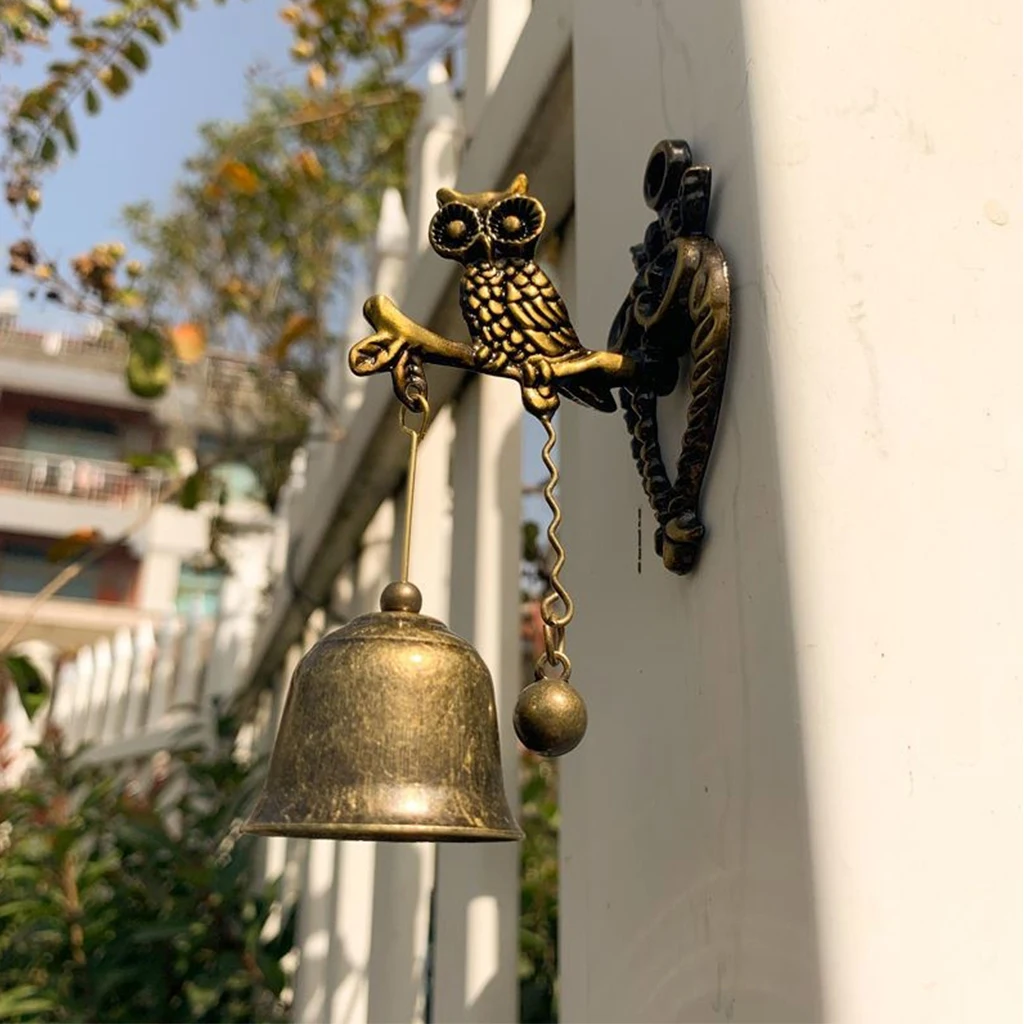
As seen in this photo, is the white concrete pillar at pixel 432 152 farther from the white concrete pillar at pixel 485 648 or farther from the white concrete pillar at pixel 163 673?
the white concrete pillar at pixel 163 673

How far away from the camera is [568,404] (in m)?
1.02

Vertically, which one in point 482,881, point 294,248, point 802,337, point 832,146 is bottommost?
point 482,881

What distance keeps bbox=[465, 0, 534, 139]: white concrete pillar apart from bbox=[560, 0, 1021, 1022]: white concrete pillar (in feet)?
2.18

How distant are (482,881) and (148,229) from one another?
986 cm

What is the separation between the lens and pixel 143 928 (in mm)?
1985

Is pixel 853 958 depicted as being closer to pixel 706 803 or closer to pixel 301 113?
pixel 706 803

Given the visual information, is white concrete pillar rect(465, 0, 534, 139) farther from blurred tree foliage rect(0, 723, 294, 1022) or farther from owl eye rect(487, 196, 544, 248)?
blurred tree foliage rect(0, 723, 294, 1022)

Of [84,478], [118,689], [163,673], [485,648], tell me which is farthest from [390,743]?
[84,478]

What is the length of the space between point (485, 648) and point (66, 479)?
60.9 feet

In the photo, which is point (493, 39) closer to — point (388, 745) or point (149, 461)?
point (388, 745)

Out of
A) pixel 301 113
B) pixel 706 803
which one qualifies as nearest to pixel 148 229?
pixel 301 113

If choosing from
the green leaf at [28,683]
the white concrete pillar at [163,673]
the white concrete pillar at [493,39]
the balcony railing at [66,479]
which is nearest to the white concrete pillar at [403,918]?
the white concrete pillar at [493,39]

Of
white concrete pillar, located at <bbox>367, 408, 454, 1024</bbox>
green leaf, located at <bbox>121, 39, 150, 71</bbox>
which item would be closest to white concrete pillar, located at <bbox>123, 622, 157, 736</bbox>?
green leaf, located at <bbox>121, 39, 150, 71</bbox>

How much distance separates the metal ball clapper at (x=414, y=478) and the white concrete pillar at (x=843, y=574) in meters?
0.03
